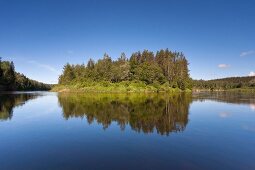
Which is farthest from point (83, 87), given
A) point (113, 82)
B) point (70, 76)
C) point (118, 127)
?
point (118, 127)

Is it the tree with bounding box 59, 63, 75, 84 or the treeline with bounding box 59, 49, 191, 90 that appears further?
the tree with bounding box 59, 63, 75, 84

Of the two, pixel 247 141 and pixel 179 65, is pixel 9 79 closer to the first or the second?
pixel 179 65

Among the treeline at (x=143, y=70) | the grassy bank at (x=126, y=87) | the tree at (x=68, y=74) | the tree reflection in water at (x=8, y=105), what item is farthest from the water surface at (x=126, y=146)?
the tree at (x=68, y=74)

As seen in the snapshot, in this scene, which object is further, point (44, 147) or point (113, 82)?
point (113, 82)

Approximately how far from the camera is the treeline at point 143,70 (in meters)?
130

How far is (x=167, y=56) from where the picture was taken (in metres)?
148

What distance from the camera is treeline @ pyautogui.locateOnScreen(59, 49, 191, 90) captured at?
12988 cm

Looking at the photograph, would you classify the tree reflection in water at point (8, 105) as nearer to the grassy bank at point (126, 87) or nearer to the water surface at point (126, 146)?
the water surface at point (126, 146)

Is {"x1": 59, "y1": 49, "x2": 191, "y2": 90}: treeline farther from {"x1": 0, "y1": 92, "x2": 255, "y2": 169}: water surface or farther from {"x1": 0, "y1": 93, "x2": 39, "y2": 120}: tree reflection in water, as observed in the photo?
{"x1": 0, "y1": 92, "x2": 255, "y2": 169}: water surface

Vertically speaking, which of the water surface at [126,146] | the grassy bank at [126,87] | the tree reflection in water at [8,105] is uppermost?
the grassy bank at [126,87]

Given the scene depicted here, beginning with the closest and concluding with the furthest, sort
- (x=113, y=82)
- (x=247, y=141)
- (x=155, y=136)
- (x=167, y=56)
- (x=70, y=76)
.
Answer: (x=247, y=141)
(x=155, y=136)
(x=113, y=82)
(x=167, y=56)
(x=70, y=76)

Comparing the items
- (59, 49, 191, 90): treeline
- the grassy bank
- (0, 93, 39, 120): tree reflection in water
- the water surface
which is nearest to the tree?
(59, 49, 191, 90): treeline

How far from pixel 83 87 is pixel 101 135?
120511 mm

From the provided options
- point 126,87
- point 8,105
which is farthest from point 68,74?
point 8,105
